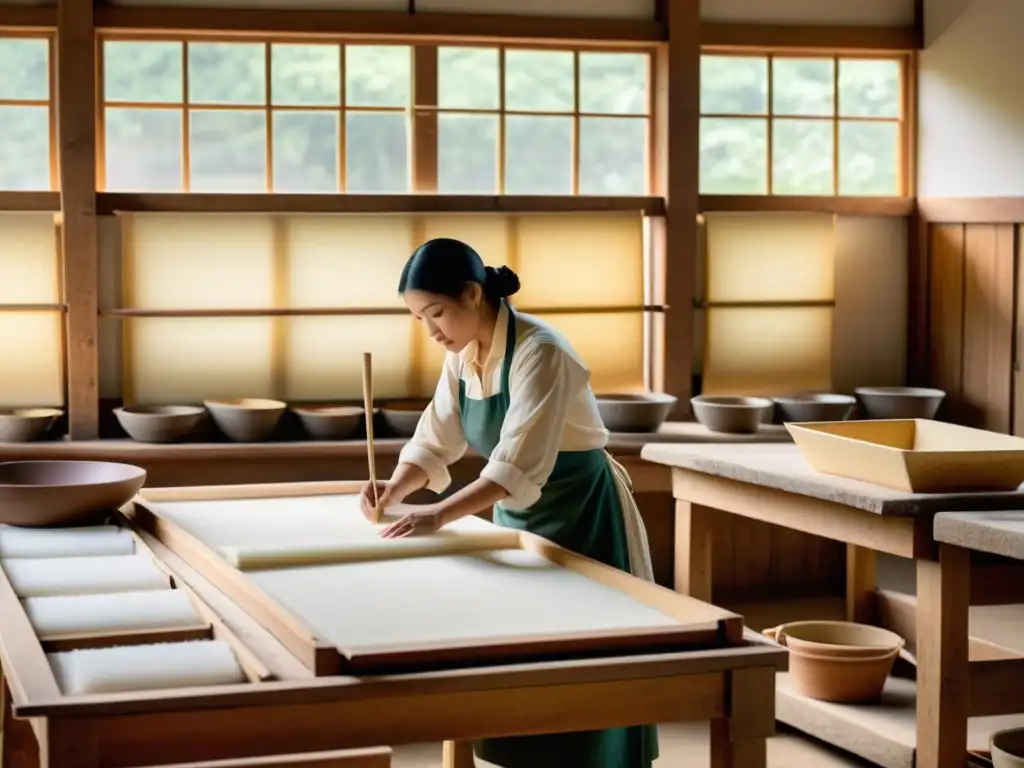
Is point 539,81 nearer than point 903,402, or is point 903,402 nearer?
point 539,81

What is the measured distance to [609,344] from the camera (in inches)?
246

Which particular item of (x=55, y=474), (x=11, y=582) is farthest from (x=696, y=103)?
(x=11, y=582)

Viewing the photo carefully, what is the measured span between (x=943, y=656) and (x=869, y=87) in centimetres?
352

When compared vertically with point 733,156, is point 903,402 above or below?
below

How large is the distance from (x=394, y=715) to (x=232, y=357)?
392 centimetres

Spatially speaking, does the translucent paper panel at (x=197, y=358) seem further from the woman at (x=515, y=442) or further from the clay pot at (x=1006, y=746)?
Result: the clay pot at (x=1006, y=746)

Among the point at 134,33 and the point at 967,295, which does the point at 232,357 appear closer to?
the point at 134,33

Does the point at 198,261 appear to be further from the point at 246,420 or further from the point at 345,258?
the point at 246,420

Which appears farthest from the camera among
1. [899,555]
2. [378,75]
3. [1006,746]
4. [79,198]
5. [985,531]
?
[378,75]

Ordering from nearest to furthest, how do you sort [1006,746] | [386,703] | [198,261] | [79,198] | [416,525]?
[386,703]
[416,525]
[1006,746]
[79,198]
[198,261]

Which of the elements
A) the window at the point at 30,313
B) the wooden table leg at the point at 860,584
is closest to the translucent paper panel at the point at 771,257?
the wooden table leg at the point at 860,584

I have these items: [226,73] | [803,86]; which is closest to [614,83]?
[803,86]

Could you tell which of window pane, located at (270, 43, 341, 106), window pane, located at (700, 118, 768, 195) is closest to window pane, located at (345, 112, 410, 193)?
window pane, located at (270, 43, 341, 106)

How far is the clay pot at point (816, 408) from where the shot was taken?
6.18m
